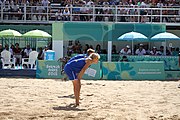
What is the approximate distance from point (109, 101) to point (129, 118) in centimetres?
276

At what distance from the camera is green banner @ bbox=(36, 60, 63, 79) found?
67.1ft

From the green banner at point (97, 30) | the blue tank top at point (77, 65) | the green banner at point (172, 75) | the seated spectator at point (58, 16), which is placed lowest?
the green banner at point (172, 75)

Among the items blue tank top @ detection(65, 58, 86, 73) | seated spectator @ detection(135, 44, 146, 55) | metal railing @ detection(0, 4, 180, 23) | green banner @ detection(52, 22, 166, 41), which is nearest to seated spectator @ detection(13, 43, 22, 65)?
metal railing @ detection(0, 4, 180, 23)

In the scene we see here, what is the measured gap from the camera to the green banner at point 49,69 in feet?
67.1

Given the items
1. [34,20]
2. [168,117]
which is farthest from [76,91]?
[34,20]

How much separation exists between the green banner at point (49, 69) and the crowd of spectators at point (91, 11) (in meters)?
5.49

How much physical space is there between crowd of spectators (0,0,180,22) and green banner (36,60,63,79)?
18.0 ft

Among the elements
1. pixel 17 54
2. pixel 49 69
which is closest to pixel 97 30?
pixel 17 54

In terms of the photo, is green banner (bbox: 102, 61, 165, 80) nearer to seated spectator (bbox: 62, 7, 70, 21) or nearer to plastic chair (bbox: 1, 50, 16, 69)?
plastic chair (bbox: 1, 50, 16, 69)

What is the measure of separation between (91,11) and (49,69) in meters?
6.56

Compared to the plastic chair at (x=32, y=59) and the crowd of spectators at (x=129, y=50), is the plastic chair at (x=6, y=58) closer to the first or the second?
the plastic chair at (x=32, y=59)

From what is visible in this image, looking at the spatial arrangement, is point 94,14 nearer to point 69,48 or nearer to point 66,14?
point 66,14

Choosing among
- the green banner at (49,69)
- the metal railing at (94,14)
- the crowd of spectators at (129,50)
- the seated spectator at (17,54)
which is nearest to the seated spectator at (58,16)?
the metal railing at (94,14)

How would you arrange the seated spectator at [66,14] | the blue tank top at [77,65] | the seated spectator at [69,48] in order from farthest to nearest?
the seated spectator at [66,14] → the seated spectator at [69,48] → the blue tank top at [77,65]
